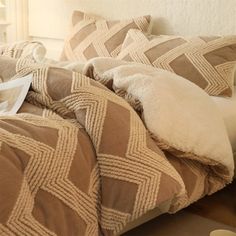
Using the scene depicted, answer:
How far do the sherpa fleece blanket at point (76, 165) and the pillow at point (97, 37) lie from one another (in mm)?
1055

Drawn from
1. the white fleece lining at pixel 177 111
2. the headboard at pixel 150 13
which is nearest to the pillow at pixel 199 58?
Answer: the headboard at pixel 150 13

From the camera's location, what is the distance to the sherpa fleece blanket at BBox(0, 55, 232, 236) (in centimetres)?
110

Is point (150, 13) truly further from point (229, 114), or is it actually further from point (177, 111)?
point (177, 111)

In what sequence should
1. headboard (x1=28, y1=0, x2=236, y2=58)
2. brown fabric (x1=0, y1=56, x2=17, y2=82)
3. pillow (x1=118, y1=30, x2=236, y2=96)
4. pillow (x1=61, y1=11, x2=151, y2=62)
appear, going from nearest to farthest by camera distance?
brown fabric (x1=0, y1=56, x2=17, y2=82) → pillow (x1=118, y1=30, x2=236, y2=96) → headboard (x1=28, y1=0, x2=236, y2=58) → pillow (x1=61, y1=11, x2=151, y2=62)

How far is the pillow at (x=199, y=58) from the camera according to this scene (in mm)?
1979

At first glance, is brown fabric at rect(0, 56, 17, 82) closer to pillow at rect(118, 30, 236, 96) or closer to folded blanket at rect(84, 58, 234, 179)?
folded blanket at rect(84, 58, 234, 179)

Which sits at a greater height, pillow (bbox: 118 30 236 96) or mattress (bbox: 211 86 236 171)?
pillow (bbox: 118 30 236 96)

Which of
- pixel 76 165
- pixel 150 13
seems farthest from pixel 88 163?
pixel 150 13

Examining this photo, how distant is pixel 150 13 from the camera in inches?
102

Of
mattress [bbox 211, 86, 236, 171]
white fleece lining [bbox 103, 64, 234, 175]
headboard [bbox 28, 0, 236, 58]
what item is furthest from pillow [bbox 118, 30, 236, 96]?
white fleece lining [bbox 103, 64, 234, 175]

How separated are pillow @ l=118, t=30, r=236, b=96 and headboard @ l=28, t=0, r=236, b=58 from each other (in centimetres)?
23

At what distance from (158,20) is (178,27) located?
157 mm

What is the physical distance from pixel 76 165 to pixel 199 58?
1.03 metres

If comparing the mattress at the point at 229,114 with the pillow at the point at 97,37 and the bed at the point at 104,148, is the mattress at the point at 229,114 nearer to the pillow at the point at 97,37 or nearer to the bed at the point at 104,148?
the bed at the point at 104,148
